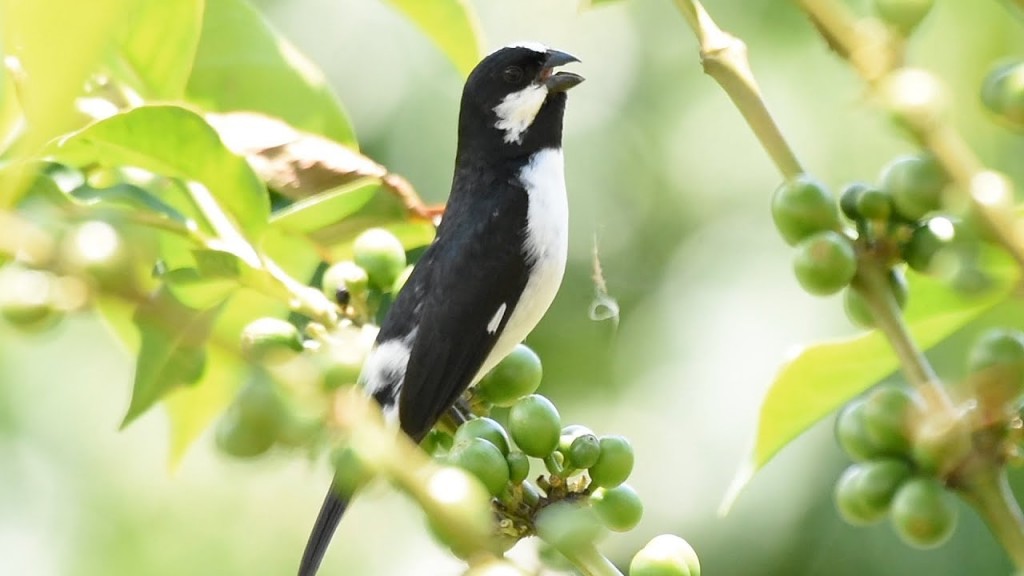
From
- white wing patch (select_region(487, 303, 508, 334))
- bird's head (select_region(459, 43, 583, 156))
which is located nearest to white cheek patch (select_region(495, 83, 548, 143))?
bird's head (select_region(459, 43, 583, 156))

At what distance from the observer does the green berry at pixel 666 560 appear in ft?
4.01

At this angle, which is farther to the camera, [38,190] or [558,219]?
[558,219]

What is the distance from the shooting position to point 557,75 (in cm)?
340

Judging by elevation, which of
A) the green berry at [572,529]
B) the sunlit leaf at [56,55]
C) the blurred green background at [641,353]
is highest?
the sunlit leaf at [56,55]

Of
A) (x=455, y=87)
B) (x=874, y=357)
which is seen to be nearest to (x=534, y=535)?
(x=874, y=357)

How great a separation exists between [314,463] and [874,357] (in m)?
0.72

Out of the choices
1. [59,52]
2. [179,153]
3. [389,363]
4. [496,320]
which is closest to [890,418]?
[59,52]

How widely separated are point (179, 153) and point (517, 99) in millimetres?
1770

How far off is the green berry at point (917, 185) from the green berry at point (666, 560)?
0.38 m

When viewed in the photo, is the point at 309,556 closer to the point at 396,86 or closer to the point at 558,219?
the point at 558,219

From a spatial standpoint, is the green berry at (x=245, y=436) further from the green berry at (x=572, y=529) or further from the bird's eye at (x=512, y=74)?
the bird's eye at (x=512, y=74)

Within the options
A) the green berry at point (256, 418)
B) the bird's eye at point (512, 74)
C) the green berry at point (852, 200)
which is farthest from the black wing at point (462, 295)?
the green berry at point (256, 418)

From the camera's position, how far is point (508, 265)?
10.1ft

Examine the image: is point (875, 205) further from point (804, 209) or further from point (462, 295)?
point (462, 295)
